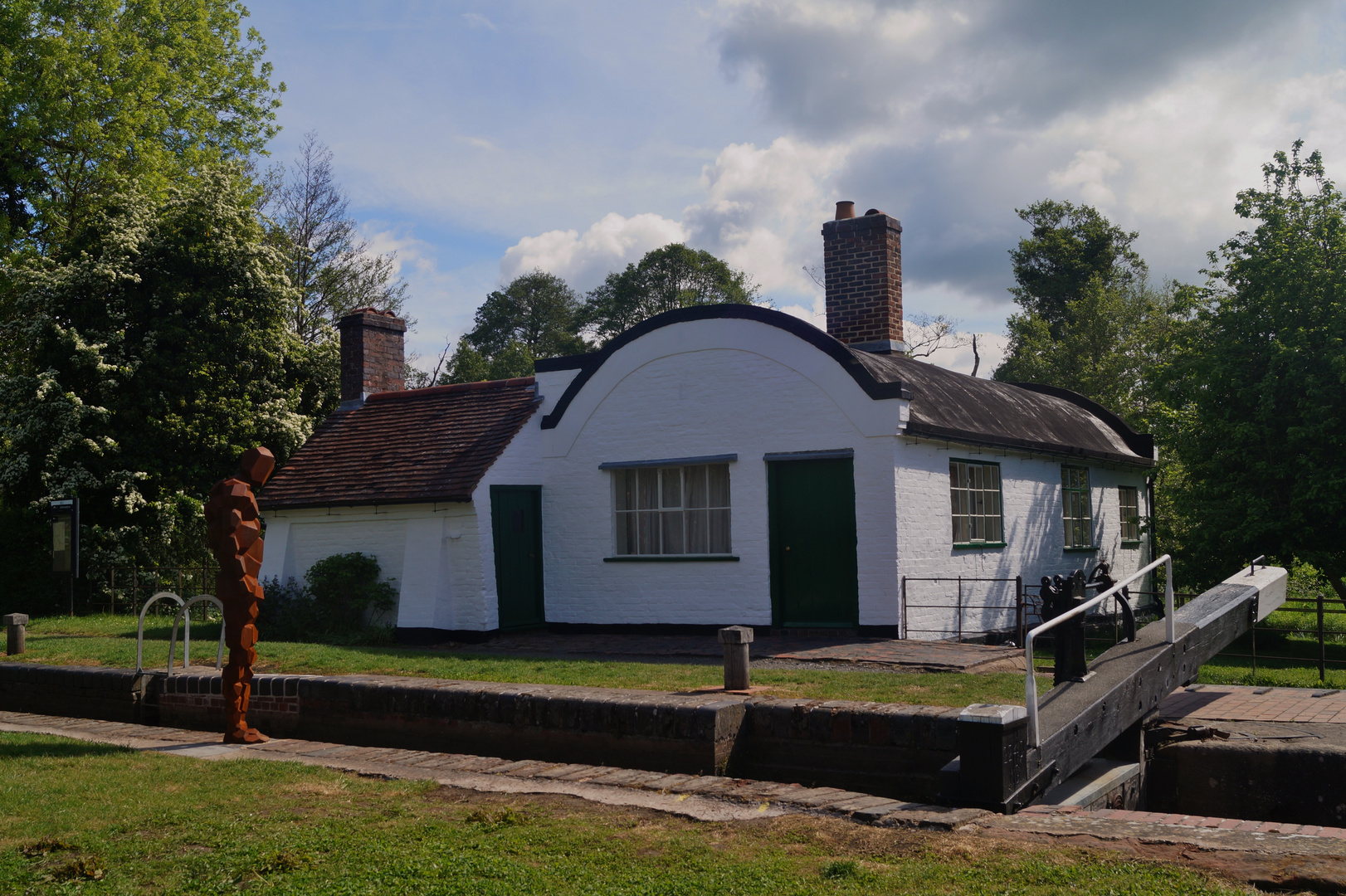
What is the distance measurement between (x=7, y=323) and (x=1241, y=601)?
22830 mm

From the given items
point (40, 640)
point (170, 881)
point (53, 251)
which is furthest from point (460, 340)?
point (170, 881)

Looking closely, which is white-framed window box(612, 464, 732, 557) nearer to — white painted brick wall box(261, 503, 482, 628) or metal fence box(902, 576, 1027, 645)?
white painted brick wall box(261, 503, 482, 628)

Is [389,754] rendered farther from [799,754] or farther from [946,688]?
[946,688]

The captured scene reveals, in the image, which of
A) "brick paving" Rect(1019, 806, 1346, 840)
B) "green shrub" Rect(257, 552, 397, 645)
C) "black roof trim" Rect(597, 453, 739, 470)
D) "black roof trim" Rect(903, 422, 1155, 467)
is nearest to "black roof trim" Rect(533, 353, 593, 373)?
"black roof trim" Rect(597, 453, 739, 470)

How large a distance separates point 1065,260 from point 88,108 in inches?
1495

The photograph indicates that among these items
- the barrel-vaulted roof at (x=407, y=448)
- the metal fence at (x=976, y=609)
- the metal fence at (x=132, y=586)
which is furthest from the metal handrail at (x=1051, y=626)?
the metal fence at (x=132, y=586)

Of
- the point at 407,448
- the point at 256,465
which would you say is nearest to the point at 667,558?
the point at 407,448

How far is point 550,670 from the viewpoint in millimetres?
11227

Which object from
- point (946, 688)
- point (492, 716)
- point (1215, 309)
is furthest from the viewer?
point (1215, 309)

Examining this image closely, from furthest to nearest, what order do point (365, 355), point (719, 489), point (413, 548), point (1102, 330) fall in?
point (1102, 330), point (365, 355), point (413, 548), point (719, 489)

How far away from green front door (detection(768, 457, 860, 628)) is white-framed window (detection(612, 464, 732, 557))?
0.86 metres

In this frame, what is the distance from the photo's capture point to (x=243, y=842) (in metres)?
5.44

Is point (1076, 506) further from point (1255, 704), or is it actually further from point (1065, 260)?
point (1065, 260)

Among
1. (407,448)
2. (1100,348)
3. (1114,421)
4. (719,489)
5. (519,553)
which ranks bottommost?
(519,553)
